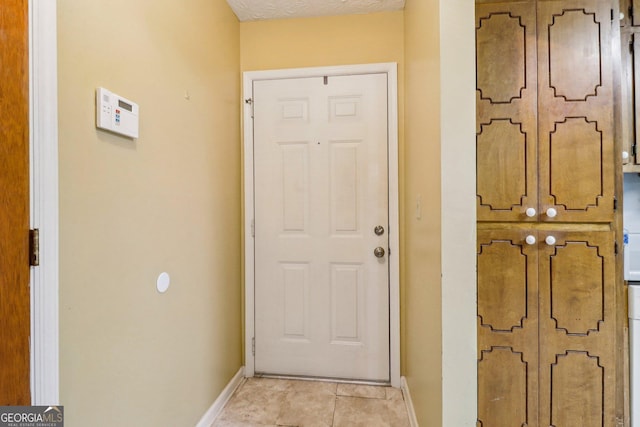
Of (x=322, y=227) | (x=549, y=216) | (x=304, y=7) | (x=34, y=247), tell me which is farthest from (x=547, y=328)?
(x=304, y=7)

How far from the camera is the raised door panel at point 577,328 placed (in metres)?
1.34

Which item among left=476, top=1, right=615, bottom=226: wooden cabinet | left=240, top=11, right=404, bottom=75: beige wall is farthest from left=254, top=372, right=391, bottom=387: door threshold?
left=240, top=11, right=404, bottom=75: beige wall

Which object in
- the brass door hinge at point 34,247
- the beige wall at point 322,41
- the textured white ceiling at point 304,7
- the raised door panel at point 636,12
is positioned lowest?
the brass door hinge at point 34,247

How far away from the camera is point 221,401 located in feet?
6.18

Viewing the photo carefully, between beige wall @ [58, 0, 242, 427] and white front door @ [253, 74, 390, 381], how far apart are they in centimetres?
30

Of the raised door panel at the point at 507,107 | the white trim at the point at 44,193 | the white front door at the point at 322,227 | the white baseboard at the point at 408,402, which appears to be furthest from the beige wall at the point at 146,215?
the raised door panel at the point at 507,107

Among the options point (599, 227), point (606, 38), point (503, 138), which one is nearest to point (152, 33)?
point (503, 138)

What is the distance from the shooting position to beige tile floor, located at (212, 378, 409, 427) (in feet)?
5.82

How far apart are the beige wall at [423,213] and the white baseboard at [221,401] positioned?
1.12 meters

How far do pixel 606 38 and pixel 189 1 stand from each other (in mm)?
1903

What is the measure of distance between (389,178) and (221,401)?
173 centimetres

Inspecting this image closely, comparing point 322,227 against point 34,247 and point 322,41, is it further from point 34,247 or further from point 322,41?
point 34,247

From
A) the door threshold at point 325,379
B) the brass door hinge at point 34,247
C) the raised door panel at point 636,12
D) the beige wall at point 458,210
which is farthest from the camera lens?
the door threshold at point 325,379

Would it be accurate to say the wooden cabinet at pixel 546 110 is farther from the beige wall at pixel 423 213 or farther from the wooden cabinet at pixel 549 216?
the beige wall at pixel 423 213
